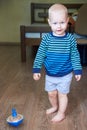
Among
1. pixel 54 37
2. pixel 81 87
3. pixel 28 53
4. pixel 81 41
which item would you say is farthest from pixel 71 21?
pixel 54 37

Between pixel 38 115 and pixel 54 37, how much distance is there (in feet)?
1.75

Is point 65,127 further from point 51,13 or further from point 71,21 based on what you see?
point 71,21

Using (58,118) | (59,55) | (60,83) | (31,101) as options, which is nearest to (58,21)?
(59,55)

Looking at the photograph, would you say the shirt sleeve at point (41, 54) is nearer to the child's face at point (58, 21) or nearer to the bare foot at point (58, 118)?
the child's face at point (58, 21)

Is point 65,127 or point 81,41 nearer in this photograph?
point 65,127

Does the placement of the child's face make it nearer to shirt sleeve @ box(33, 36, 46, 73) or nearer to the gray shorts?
shirt sleeve @ box(33, 36, 46, 73)

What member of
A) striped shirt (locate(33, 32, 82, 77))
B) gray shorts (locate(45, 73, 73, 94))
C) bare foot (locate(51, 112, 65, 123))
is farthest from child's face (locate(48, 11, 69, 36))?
bare foot (locate(51, 112, 65, 123))

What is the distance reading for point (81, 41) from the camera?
2990 millimetres

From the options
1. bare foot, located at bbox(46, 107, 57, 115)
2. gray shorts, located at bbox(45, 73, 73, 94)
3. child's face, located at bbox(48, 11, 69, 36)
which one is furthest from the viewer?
bare foot, located at bbox(46, 107, 57, 115)

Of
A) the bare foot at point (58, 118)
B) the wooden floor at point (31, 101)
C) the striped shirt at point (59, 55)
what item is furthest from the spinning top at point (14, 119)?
the striped shirt at point (59, 55)

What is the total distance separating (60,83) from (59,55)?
0.19 m

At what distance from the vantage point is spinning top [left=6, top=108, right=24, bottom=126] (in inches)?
61.8

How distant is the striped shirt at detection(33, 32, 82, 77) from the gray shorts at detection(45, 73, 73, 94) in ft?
0.10

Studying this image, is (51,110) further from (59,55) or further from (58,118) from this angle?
(59,55)
